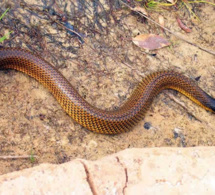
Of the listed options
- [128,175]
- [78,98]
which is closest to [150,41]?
[78,98]

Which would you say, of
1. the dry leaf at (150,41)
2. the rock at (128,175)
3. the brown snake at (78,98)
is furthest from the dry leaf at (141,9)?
the rock at (128,175)

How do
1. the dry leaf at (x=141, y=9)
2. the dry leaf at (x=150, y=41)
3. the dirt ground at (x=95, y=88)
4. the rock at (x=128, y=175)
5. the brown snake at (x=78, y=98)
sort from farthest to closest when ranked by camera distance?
the dry leaf at (x=141, y=9), the dry leaf at (x=150, y=41), the brown snake at (x=78, y=98), the dirt ground at (x=95, y=88), the rock at (x=128, y=175)

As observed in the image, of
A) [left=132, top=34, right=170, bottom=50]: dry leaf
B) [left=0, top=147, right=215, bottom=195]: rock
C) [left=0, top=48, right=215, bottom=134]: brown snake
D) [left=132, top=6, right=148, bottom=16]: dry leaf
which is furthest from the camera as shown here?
[left=132, top=6, right=148, bottom=16]: dry leaf

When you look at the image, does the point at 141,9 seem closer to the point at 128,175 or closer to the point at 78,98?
the point at 78,98

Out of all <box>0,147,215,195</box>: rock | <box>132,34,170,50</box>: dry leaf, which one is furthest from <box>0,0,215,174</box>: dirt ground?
<box>0,147,215,195</box>: rock

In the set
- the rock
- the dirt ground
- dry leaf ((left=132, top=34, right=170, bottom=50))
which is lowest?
the dirt ground

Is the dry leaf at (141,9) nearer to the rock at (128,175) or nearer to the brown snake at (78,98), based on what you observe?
the brown snake at (78,98)

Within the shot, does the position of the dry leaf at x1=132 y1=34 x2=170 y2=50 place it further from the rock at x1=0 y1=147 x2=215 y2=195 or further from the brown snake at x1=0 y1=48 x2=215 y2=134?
the rock at x1=0 y1=147 x2=215 y2=195
